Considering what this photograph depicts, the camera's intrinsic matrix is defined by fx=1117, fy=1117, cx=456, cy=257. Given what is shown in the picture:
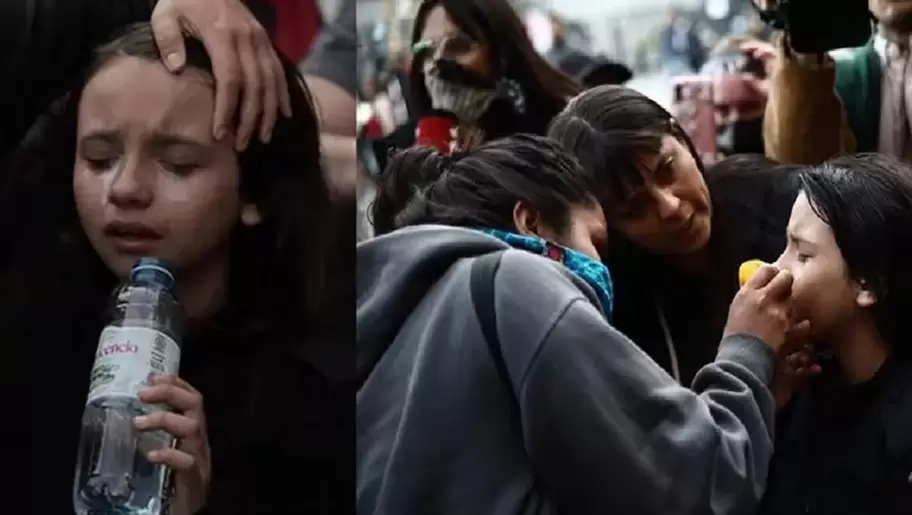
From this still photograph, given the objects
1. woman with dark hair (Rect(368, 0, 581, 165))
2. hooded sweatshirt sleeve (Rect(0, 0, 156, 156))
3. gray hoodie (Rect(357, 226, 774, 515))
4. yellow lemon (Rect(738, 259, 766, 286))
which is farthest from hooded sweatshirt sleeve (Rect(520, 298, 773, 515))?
hooded sweatshirt sleeve (Rect(0, 0, 156, 156))

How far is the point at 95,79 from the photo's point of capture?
913mm

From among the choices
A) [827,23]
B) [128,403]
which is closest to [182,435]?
[128,403]

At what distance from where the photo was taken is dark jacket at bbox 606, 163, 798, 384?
0.92 metres

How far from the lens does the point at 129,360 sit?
85 centimetres

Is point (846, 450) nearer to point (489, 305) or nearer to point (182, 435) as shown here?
point (489, 305)

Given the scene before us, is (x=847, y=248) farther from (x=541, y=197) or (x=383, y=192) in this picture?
(x=383, y=192)

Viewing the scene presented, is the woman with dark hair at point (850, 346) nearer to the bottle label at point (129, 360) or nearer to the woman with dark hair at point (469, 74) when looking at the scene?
the woman with dark hair at point (469, 74)

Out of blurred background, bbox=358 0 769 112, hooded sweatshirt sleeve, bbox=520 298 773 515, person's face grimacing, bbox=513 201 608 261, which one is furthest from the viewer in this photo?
blurred background, bbox=358 0 769 112

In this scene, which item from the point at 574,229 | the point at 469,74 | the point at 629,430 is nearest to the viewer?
the point at 629,430

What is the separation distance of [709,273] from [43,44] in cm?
59

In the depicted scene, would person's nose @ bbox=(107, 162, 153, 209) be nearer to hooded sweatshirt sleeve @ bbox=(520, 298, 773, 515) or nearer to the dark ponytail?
the dark ponytail

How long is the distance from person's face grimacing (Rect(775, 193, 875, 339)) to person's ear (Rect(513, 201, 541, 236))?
20 centimetres

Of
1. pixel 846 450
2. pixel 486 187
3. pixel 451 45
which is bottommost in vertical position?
pixel 846 450

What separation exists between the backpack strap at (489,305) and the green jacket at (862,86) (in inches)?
13.9
